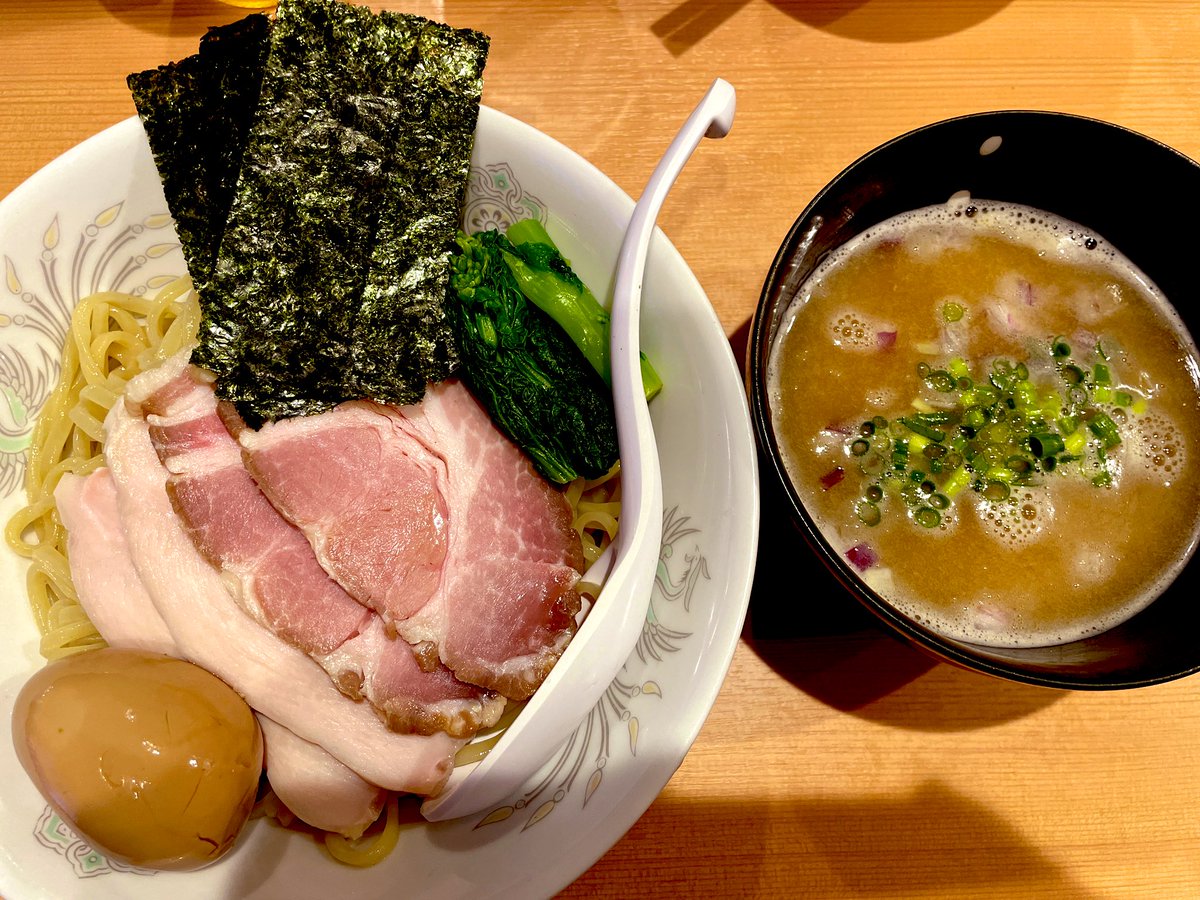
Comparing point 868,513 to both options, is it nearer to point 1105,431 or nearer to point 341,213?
point 1105,431

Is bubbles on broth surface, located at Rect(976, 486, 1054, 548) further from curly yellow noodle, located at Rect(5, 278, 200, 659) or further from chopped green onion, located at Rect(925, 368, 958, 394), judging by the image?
curly yellow noodle, located at Rect(5, 278, 200, 659)

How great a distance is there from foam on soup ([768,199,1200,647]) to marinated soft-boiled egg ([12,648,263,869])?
3.56 ft

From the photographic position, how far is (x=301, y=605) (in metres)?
1.29

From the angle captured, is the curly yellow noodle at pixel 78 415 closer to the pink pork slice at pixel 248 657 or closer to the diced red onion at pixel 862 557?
the pink pork slice at pixel 248 657

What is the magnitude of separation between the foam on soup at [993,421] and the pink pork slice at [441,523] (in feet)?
1.70

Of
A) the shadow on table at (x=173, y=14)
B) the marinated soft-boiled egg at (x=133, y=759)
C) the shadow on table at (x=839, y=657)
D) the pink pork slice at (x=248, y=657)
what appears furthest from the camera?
the shadow on table at (x=173, y=14)

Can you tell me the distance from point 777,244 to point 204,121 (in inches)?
47.8

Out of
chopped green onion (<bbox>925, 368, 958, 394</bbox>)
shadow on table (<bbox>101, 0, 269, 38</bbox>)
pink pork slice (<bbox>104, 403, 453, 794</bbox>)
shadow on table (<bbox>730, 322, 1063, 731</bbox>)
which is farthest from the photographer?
shadow on table (<bbox>101, 0, 269, 38</bbox>)

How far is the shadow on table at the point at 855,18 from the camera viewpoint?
1872 mm

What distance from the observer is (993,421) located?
1364 millimetres

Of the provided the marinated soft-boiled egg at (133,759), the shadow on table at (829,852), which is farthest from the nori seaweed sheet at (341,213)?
the shadow on table at (829,852)

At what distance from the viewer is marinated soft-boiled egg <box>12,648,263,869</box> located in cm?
110

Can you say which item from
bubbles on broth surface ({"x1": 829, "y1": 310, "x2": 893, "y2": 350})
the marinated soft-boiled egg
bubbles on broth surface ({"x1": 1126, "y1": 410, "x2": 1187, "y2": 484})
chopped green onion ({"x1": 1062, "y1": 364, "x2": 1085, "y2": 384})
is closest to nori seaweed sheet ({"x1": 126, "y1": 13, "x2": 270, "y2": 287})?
the marinated soft-boiled egg

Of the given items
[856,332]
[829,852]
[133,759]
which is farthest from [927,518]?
[133,759]
